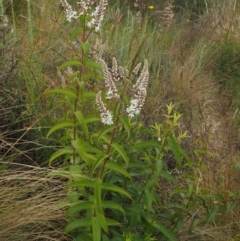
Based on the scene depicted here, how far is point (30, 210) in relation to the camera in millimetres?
2594

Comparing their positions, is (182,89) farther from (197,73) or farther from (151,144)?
(151,144)

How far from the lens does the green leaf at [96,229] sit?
235cm

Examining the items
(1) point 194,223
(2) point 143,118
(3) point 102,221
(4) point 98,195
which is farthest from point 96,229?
(2) point 143,118

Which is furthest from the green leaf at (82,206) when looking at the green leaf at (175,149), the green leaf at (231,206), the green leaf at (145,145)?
the green leaf at (231,206)

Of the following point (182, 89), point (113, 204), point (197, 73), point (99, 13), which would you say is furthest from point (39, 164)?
point (197, 73)

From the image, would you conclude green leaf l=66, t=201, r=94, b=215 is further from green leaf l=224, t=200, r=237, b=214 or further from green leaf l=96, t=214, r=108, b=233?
green leaf l=224, t=200, r=237, b=214

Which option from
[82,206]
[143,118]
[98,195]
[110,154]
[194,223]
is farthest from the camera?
[143,118]

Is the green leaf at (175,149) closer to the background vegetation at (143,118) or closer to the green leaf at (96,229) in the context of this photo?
the background vegetation at (143,118)

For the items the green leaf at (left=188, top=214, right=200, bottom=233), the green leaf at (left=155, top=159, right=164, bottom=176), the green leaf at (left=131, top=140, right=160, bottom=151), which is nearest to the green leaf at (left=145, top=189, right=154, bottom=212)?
the green leaf at (left=155, top=159, right=164, bottom=176)

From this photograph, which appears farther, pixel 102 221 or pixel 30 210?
pixel 30 210

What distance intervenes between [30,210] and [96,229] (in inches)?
14.6

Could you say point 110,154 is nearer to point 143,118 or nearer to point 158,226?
point 158,226

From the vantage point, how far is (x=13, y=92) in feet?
11.1

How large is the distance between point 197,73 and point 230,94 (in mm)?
487
